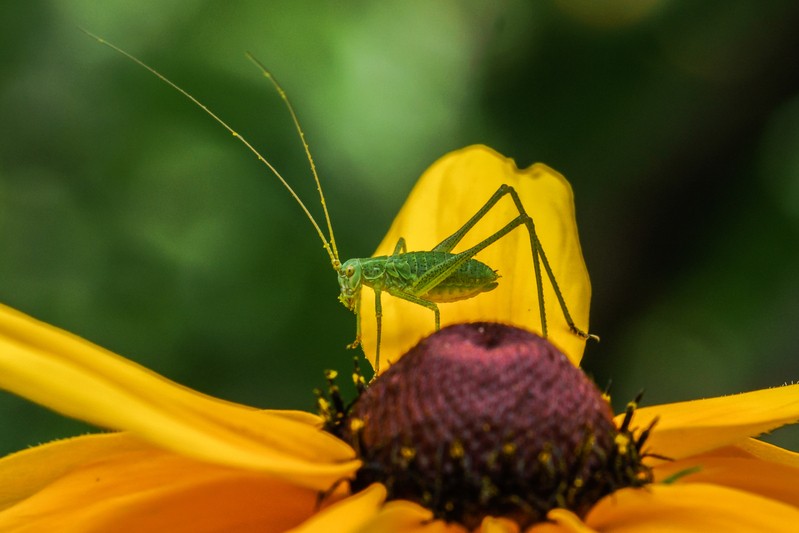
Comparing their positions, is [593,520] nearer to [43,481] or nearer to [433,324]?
[43,481]

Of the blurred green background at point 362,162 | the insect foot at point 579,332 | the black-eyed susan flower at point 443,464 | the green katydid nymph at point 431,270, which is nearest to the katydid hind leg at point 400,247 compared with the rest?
the green katydid nymph at point 431,270

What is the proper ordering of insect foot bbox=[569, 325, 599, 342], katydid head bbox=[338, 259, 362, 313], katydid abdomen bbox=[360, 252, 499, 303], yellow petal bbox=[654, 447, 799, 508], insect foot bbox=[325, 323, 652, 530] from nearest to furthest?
insect foot bbox=[325, 323, 652, 530] → yellow petal bbox=[654, 447, 799, 508] → insect foot bbox=[569, 325, 599, 342] → katydid abdomen bbox=[360, 252, 499, 303] → katydid head bbox=[338, 259, 362, 313]

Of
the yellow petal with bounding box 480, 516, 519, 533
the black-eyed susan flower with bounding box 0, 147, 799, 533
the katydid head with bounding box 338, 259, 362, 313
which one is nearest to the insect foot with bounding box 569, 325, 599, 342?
the black-eyed susan flower with bounding box 0, 147, 799, 533

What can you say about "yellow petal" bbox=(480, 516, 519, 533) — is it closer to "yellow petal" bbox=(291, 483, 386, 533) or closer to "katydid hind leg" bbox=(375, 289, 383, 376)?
"yellow petal" bbox=(291, 483, 386, 533)

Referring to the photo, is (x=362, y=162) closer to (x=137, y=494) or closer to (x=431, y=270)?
(x=431, y=270)

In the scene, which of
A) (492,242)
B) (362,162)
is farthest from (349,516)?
(362,162)

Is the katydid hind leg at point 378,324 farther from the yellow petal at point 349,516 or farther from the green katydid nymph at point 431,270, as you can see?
the yellow petal at point 349,516
